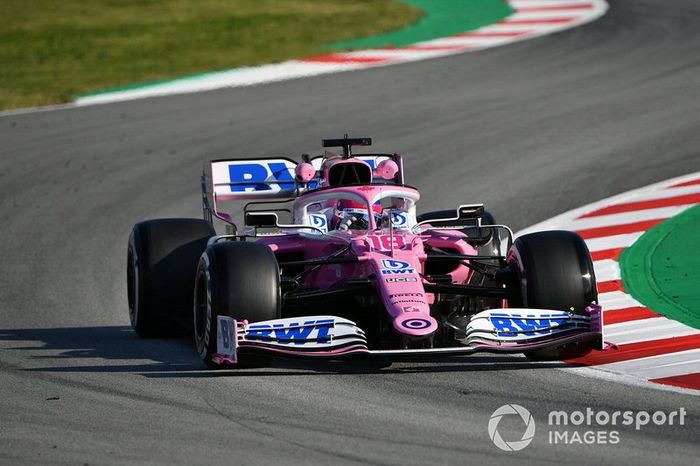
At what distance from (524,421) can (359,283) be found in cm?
208

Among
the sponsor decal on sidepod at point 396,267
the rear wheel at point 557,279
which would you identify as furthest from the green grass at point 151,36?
the rear wheel at point 557,279

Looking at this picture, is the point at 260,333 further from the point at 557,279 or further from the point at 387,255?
the point at 557,279

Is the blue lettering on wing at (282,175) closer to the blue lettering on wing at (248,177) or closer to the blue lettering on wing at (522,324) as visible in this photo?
the blue lettering on wing at (248,177)

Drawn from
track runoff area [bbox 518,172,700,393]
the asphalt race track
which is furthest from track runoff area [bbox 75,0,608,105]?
track runoff area [bbox 518,172,700,393]

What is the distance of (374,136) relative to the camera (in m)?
19.8

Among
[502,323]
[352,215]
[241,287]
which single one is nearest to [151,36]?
[352,215]

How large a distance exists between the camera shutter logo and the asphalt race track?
61mm

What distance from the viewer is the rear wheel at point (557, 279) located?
979cm

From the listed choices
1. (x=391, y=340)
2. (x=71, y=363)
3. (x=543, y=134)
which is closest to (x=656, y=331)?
(x=391, y=340)

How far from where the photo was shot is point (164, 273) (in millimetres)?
11492

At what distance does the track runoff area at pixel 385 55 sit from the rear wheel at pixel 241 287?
44.9 ft

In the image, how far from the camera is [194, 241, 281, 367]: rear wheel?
9.45 metres

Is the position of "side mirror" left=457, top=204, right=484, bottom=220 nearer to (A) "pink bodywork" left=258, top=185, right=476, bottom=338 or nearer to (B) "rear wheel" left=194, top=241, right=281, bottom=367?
(A) "pink bodywork" left=258, top=185, right=476, bottom=338

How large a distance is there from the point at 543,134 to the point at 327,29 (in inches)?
359
